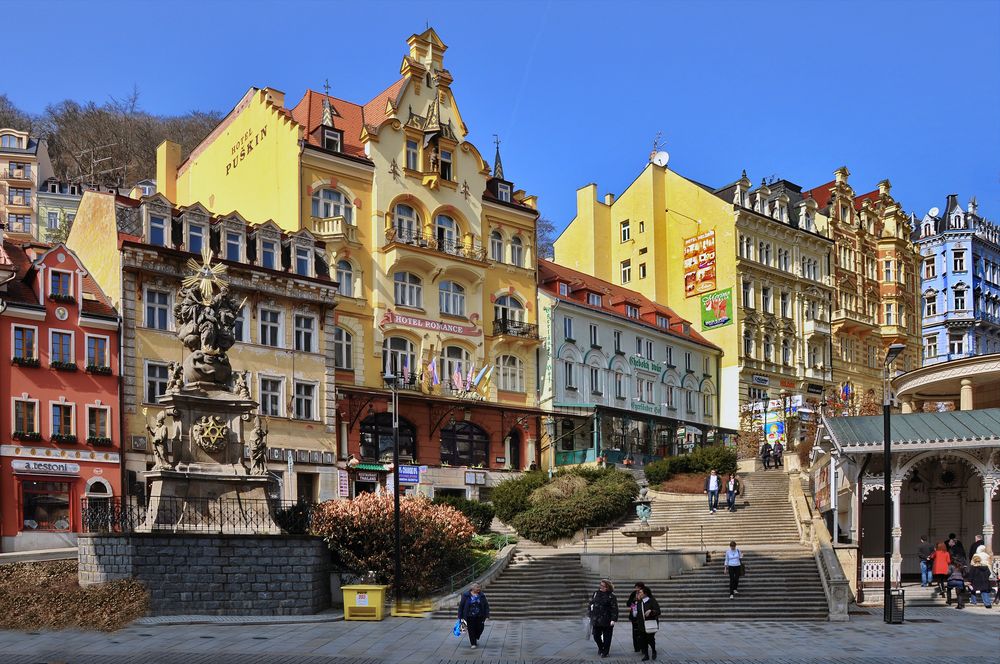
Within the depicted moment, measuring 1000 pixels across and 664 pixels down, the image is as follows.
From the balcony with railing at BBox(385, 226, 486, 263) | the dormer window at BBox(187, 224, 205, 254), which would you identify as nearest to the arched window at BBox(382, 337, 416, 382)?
the balcony with railing at BBox(385, 226, 486, 263)

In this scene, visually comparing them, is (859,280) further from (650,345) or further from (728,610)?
(728,610)

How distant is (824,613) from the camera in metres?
28.8

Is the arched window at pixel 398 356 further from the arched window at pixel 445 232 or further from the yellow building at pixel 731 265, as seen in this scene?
the yellow building at pixel 731 265

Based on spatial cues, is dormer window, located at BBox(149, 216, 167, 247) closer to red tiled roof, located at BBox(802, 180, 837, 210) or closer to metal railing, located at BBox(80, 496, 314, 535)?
metal railing, located at BBox(80, 496, 314, 535)

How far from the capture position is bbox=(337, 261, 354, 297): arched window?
48.0m

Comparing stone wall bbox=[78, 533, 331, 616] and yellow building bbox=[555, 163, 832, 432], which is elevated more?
yellow building bbox=[555, 163, 832, 432]

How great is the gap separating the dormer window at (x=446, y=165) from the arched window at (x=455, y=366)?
7.89m

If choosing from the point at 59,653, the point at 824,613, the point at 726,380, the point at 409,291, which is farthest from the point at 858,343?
the point at 59,653

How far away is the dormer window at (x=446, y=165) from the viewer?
53.2m

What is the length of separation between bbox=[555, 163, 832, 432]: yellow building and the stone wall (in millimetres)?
39745

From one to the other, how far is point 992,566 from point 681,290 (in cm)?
3828

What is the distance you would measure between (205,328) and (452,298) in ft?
80.1

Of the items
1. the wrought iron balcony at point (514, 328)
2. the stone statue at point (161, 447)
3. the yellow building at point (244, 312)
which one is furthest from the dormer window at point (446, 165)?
the stone statue at point (161, 447)

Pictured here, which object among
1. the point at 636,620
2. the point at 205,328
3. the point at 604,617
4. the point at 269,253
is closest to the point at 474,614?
the point at 604,617
